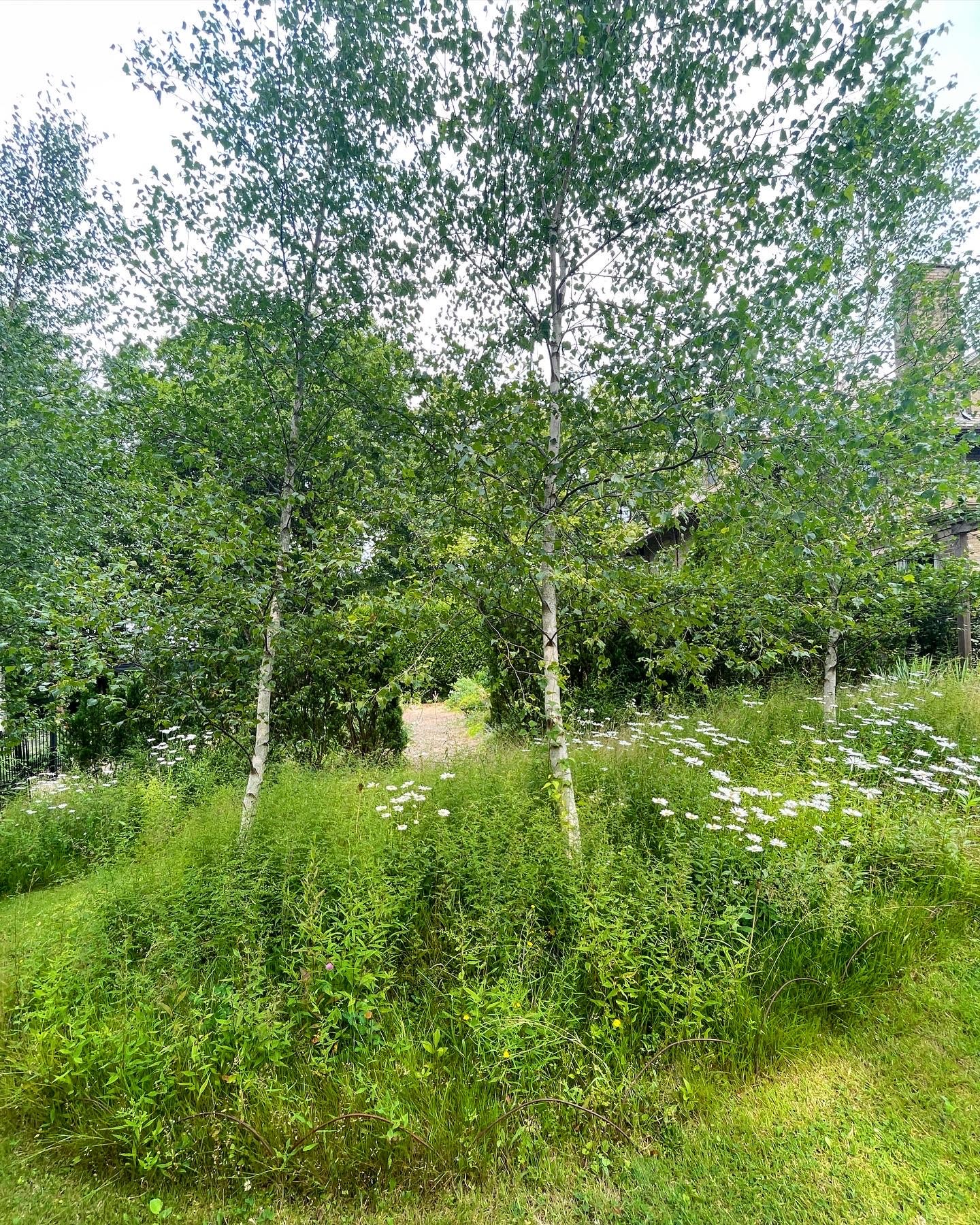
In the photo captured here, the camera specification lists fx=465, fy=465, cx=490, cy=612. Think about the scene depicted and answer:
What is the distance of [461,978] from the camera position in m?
2.31

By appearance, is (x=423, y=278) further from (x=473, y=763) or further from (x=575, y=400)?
(x=473, y=763)

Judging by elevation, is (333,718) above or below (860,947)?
above

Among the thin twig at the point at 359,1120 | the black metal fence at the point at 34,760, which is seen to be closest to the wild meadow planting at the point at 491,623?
the thin twig at the point at 359,1120

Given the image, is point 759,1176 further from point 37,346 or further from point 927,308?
point 37,346

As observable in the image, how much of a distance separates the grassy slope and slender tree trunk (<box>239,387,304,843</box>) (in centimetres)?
192

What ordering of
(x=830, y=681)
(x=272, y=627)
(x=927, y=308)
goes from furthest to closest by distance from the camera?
(x=830, y=681) → (x=927, y=308) → (x=272, y=627)

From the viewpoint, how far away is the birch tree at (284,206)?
10.6 feet

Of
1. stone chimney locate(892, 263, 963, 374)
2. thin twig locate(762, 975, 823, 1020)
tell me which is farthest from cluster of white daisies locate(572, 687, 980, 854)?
stone chimney locate(892, 263, 963, 374)

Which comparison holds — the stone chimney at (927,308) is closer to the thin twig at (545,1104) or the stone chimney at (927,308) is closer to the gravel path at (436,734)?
the thin twig at (545,1104)

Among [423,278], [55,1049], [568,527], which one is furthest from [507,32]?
[55,1049]

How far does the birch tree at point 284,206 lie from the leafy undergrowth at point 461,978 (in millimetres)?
1026

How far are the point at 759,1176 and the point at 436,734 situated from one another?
9137 millimetres

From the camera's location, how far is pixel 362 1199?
5.97 feet

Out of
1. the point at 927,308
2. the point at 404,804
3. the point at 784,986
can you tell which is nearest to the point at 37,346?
the point at 404,804
